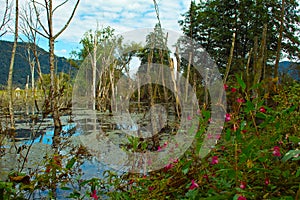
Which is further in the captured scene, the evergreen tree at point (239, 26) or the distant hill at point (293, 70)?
the evergreen tree at point (239, 26)

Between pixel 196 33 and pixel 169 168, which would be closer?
pixel 169 168

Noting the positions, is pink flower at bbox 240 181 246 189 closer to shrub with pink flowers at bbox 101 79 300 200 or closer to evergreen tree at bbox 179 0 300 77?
shrub with pink flowers at bbox 101 79 300 200

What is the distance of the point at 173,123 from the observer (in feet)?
21.7

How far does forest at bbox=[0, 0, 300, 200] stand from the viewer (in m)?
1.25

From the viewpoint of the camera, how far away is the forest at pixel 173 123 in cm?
125

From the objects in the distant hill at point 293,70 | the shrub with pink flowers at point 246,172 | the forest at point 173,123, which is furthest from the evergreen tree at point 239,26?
the shrub with pink flowers at point 246,172

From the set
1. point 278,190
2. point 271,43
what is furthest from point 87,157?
point 271,43

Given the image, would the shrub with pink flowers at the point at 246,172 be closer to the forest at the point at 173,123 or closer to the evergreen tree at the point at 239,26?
the forest at the point at 173,123

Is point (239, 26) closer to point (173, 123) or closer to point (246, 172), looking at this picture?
point (173, 123)

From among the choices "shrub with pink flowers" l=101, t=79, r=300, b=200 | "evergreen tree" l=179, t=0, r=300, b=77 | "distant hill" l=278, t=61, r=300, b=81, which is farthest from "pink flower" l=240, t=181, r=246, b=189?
"evergreen tree" l=179, t=0, r=300, b=77

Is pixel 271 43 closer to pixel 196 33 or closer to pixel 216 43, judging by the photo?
pixel 216 43

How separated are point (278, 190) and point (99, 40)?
15410mm

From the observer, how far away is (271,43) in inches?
564

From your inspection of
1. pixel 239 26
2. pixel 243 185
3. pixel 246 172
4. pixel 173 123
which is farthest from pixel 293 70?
pixel 239 26
